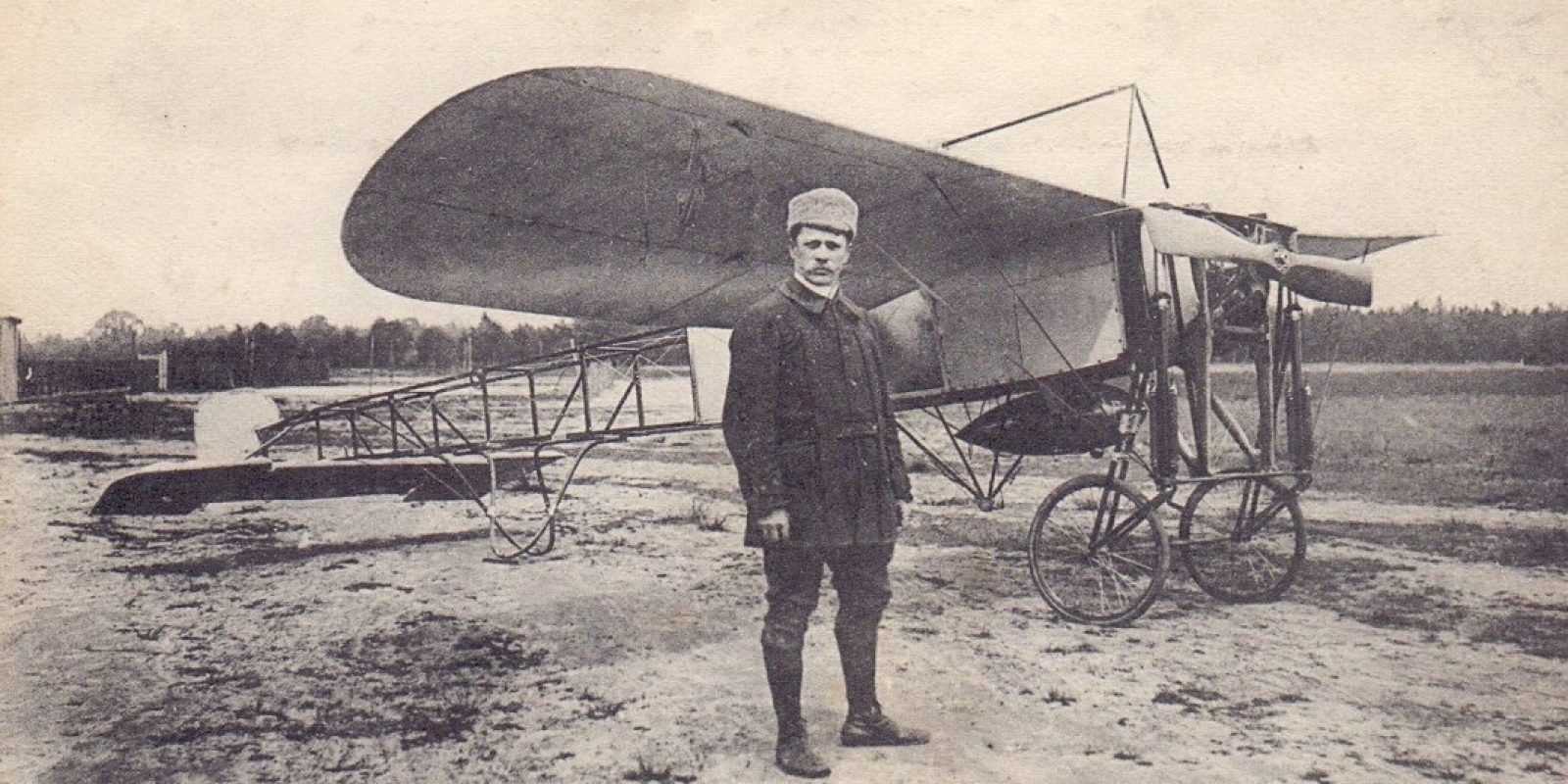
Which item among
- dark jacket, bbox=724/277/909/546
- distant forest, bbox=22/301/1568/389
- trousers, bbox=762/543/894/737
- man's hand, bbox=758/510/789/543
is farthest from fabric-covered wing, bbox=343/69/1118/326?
distant forest, bbox=22/301/1568/389

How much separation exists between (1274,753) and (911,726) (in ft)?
4.61

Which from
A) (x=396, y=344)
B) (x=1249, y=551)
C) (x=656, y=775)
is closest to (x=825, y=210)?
(x=656, y=775)

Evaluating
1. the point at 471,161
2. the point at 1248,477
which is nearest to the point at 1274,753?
the point at 1248,477

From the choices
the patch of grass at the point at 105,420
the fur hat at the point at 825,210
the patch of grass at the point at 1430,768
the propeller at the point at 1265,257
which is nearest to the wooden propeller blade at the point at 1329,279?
the propeller at the point at 1265,257

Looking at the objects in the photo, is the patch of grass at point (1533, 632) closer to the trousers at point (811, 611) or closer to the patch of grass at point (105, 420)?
the trousers at point (811, 611)

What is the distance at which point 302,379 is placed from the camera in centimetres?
2727

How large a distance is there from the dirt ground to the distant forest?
7.48 m

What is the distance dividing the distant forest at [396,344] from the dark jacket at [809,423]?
11415 millimetres

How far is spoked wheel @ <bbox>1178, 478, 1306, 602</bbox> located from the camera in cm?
581

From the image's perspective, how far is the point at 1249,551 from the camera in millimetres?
6320

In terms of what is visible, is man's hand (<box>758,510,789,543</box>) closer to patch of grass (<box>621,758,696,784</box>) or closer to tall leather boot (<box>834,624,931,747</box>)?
tall leather boot (<box>834,624,931,747</box>)

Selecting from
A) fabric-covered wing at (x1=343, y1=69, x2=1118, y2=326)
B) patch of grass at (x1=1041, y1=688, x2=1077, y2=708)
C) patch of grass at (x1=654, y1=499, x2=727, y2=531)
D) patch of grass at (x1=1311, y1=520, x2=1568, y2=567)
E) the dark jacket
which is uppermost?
fabric-covered wing at (x1=343, y1=69, x2=1118, y2=326)

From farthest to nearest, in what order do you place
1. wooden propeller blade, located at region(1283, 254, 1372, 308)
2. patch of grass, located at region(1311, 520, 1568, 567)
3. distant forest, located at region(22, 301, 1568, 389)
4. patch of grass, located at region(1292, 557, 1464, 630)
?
distant forest, located at region(22, 301, 1568, 389)
patch of grass, located at region(1311, 520, 1568, 567)
patch of grass, located at region(1292, 557, 1464, 630)
wooden propeller blade, located at region(1283, 254, 1372, 308)

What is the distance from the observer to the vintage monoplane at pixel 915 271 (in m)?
3.49
